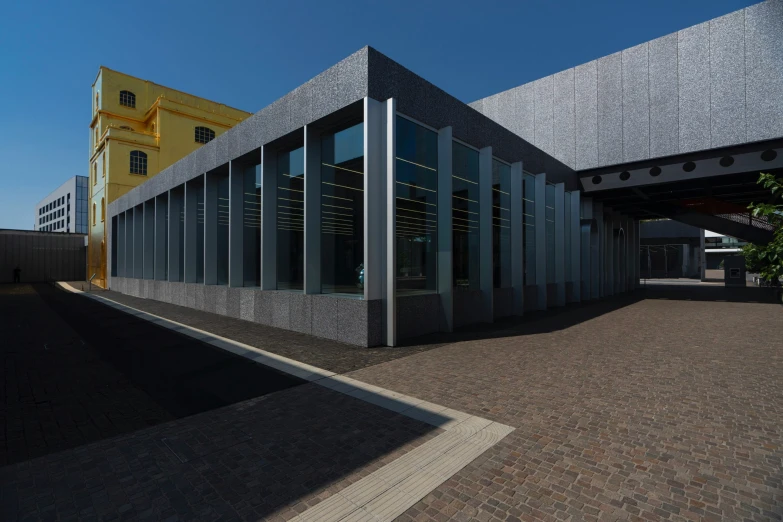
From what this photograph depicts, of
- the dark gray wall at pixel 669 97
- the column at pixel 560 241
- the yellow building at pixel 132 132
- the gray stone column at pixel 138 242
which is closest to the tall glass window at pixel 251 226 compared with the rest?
the column at pixel 560 241

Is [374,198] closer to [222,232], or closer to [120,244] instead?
[222,232]

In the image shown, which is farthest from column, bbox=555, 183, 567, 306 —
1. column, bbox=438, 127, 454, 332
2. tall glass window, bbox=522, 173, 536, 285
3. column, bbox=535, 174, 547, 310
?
column, bbox=438, 127, 454, 332

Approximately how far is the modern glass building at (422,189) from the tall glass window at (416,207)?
5 centimetres

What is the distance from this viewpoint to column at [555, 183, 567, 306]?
17.3m

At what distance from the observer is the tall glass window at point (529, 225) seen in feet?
49.0

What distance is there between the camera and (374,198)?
8750mm

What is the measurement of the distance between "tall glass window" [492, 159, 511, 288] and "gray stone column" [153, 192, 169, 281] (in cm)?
1651

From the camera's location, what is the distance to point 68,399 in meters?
5.23

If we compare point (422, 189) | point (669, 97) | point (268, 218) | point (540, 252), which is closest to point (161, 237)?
point (268, 218)

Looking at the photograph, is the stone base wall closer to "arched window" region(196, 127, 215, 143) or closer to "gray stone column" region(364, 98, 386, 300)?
"gray stone column" region(364, 98, 386, 300)

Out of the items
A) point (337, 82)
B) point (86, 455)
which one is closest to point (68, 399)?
point (86, 455)

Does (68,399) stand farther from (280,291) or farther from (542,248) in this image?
(542,248)

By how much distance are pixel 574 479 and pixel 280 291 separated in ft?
31.1

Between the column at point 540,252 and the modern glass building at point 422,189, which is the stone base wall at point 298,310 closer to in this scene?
the modern glass building at point 422,189
